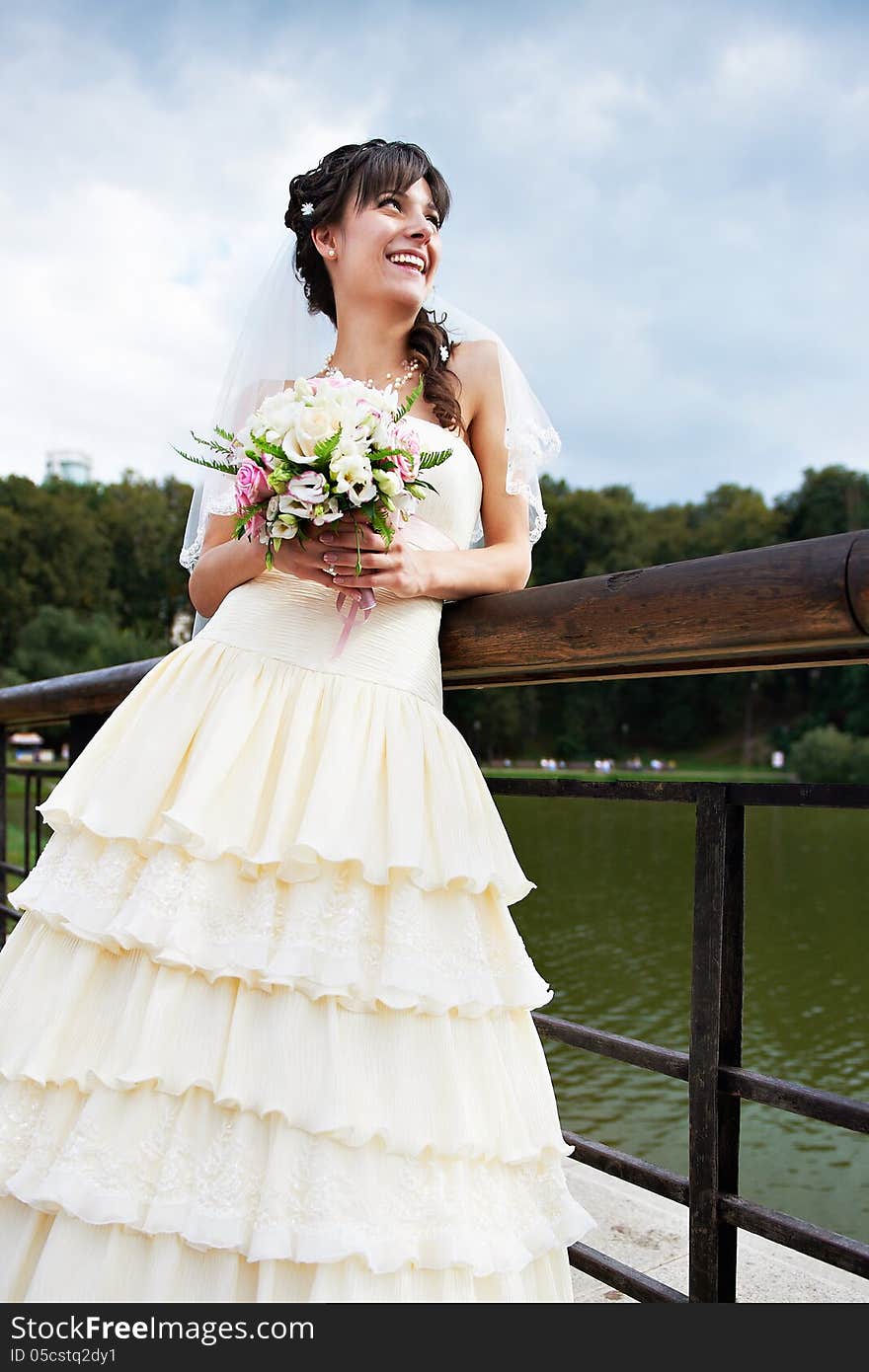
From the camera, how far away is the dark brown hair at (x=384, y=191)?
1.88 meters

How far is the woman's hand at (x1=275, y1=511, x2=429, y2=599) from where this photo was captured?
4.87ft

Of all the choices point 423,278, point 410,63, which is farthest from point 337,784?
point 410,63

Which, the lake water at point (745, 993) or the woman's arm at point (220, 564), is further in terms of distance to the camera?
the lake water at point (745, 993)

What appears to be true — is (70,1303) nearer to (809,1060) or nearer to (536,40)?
(809,1060)

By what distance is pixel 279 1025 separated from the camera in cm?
130

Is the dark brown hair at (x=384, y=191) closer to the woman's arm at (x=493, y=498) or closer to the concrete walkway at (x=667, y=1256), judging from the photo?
the woman's arm at (x=493, y=498)

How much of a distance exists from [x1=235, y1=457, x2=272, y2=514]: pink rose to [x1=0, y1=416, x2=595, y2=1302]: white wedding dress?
0.26 meters

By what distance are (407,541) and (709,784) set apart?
640mm

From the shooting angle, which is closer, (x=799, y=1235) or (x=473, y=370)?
(x=799, y=1235)

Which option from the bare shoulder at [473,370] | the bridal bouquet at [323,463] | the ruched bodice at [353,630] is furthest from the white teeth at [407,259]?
the bridal bouquet at [323,463]

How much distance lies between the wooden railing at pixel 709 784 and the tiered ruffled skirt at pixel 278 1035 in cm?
16

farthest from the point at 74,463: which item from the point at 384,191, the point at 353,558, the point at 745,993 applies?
the point at 353,558

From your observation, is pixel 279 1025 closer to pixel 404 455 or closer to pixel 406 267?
pixel 404 455

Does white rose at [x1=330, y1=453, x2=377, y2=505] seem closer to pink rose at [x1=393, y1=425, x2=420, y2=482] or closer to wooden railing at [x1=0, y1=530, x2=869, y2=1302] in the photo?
pink rose at [x1=393, y1=425, x2=420, y2=482]
